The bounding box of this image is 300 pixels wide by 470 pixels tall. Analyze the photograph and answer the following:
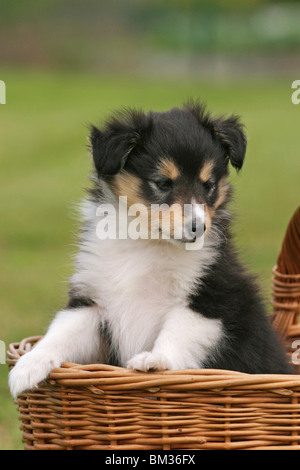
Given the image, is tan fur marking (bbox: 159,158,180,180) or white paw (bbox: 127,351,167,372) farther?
tan fur marking (bbox: 159,158,180,180)

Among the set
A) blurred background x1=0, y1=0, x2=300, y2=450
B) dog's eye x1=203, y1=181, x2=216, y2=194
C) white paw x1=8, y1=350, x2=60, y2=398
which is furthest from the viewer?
blurred background x1=0, y1=0, x2=300, y2=450

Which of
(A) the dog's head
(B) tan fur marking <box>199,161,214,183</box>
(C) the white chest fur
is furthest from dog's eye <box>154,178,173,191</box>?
(C) the white chest fur

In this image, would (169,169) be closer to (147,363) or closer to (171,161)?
(171,161)

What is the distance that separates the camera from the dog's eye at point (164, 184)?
3.35 metres

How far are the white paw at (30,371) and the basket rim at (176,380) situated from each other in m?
0.13

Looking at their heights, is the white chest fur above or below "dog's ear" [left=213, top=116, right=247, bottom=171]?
below

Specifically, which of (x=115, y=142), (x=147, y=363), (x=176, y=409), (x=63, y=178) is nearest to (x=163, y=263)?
(x=115, y=142)

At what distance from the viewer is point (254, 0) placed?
1817 inches

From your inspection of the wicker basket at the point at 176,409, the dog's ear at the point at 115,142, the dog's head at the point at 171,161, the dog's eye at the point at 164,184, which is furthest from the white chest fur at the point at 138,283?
the wicker basket at the point at 176,409

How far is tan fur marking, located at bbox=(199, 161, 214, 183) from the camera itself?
11.0 feet

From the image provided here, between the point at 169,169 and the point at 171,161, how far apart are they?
0.11ft

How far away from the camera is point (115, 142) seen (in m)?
3.34

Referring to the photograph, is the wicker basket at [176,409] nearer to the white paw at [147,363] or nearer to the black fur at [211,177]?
the white paw at [147,363]

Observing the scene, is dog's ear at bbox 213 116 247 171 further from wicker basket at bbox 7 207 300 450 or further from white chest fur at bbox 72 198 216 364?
wicker basket at bbox 7 207 300 450
